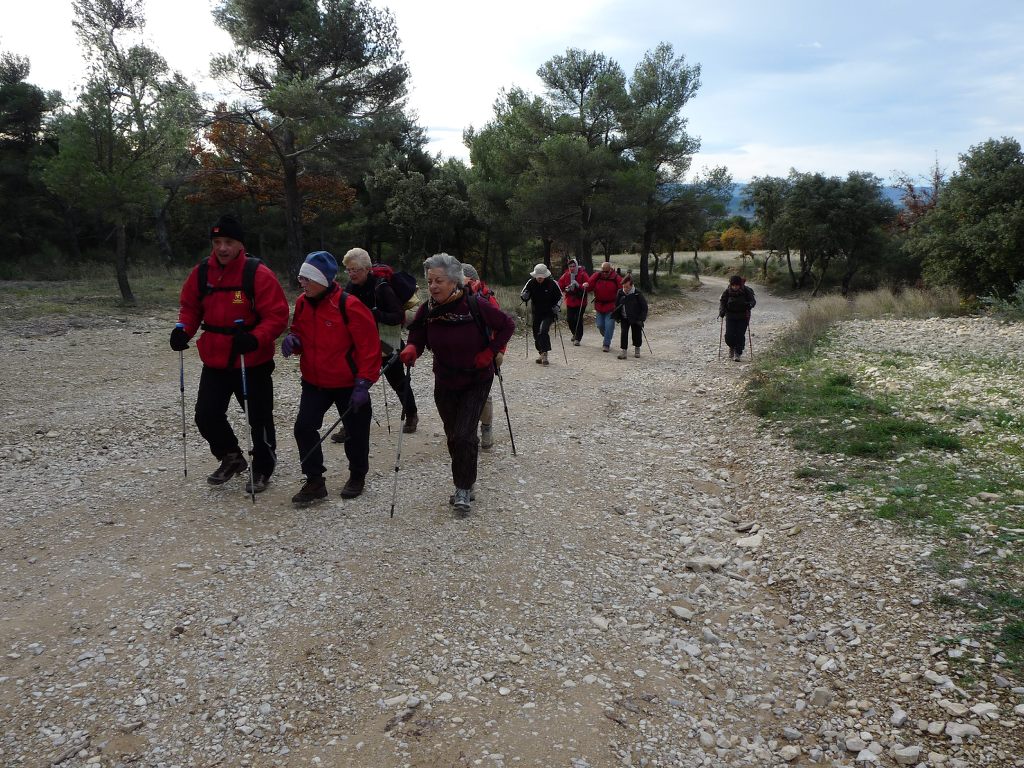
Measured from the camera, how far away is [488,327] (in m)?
5.95

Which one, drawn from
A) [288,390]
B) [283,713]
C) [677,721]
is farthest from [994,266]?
[283,713]

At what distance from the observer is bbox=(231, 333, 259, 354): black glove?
5812 millimetres

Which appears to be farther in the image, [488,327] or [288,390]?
[288,390]

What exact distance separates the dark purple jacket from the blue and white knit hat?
865 mm

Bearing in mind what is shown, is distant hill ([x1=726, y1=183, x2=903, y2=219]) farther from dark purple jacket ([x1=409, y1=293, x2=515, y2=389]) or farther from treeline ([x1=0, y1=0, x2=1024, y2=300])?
dark purple jacket ([x1=409, y1=293, x2=515, y2=389])

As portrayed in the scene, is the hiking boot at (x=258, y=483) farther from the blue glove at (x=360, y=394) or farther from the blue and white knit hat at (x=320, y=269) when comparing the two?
the blue and white knit hat at (x=320, y=269)

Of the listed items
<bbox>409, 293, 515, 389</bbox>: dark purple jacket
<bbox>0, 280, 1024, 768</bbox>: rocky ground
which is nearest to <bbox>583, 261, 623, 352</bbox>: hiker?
<bbox>0, 280, 1024, 768</bbox>: rocky ground

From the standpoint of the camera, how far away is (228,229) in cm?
584

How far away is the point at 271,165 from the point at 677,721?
32866mm

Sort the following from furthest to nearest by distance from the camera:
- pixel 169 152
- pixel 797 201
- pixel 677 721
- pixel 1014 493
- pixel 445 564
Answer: pixel 797 201
pixel 169 152
pixel 1014 493
pixel 445 564
pixel 677 721

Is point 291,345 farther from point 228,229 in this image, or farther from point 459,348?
point 459,348

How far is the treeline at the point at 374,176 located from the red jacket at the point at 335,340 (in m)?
16.7

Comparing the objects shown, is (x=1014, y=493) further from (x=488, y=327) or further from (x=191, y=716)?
(x=191, y=716)

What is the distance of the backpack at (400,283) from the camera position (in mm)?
7527
